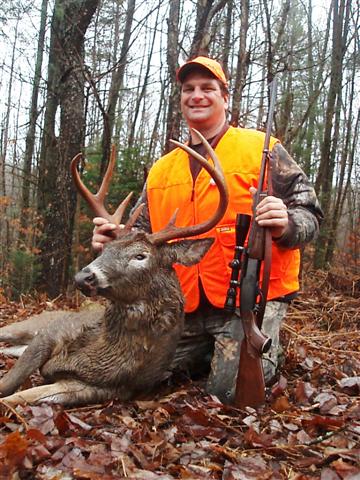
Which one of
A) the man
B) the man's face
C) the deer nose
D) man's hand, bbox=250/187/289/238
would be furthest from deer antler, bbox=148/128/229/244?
the man's face

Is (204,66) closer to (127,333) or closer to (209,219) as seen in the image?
(209,219)

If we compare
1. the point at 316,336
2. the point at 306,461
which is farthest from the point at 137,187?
the point at 306,461

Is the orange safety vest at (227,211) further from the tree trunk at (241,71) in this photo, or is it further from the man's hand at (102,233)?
the tree trunk at (241,71)

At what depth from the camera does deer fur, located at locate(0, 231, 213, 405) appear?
12.3 ft

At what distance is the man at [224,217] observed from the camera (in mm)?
4203

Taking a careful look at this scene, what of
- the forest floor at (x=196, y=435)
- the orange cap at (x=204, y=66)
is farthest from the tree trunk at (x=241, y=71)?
the forest floor at (x=196, y=435)

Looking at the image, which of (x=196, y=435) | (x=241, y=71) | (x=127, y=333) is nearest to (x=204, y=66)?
(x=127, y=333)

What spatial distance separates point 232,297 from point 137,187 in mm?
7438

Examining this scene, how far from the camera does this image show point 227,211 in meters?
4.37

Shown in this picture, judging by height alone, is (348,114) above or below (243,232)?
above

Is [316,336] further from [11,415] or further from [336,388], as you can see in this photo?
[11,415]

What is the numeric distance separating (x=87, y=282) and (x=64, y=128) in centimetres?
565

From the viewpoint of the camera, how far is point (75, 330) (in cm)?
416

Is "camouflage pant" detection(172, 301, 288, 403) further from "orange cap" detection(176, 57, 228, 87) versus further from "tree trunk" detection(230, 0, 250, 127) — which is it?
"tree trunk" detection(230, 0, 250, 127)
